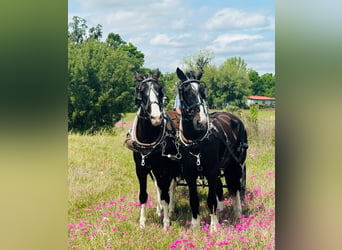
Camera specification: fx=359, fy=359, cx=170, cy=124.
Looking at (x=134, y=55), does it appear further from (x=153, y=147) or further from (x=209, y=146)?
(x=209, y=146)

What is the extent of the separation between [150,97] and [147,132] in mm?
313

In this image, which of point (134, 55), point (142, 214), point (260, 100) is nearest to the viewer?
point (260, 100)

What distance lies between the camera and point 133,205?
118 inches

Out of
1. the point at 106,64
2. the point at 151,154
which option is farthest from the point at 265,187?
the point at 106,64

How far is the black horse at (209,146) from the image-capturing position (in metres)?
2.76

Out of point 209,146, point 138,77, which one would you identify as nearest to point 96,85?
point 138,77

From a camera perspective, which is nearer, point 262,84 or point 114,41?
point 262,84

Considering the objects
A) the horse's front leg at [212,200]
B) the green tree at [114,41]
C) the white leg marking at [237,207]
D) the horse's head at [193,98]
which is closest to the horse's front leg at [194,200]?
the horse's front leg at [212,200]

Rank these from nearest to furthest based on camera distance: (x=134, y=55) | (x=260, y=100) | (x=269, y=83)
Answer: (x=269, y=83) → (x=260, y=100) → (x=134, y=55)

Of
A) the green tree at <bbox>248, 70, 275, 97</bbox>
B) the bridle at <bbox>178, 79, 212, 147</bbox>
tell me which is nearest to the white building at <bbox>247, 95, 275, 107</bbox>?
the green tree at <bbox>248, 70, 275, 97</bbox>
